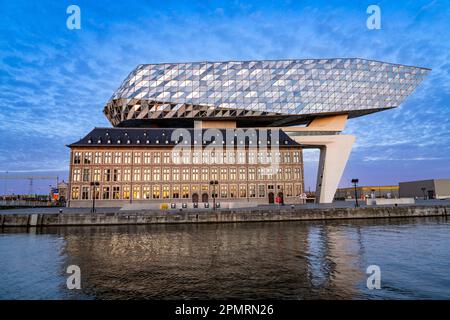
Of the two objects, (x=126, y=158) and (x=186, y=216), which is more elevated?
(x=126, y=158)

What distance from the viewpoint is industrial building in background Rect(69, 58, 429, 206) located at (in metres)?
64.2

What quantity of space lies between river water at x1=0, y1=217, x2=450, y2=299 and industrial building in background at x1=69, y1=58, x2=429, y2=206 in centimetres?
4334

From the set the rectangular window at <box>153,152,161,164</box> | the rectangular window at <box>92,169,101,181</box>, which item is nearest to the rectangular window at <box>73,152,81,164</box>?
the rectangular window at <box>92,169,101,181</box>

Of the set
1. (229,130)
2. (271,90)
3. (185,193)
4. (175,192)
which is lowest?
(185,193)

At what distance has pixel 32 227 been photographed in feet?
111

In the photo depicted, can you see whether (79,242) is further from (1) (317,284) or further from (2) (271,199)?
(2) (271,199)

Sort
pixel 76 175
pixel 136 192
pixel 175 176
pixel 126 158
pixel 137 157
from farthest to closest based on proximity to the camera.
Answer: pixel 175 176, pixel 137 157, pixel 126 158, pixel 136 192, pixel 76 175

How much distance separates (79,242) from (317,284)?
19.5 m

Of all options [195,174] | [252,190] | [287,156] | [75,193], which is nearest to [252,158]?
[252,190]

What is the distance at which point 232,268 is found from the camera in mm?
13422

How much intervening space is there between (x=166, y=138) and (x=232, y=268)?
2236 inches

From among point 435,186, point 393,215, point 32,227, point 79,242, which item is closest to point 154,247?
point 79,242

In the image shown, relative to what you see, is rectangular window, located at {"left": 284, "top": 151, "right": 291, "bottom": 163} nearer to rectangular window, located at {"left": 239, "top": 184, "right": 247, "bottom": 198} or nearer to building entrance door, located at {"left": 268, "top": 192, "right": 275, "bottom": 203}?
building entrance door, located at {"left": 268, "top": 192, "right": 275, "bottom": 203}

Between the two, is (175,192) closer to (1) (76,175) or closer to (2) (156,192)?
(2) (156,192)
